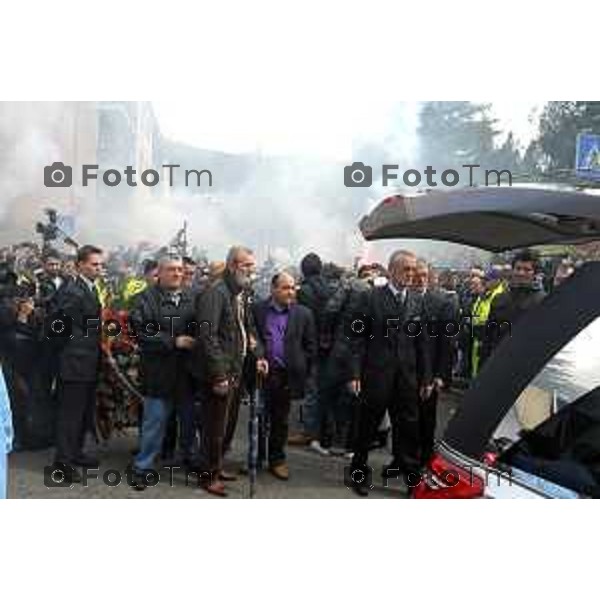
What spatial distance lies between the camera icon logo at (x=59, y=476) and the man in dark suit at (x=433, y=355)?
194 centimetres

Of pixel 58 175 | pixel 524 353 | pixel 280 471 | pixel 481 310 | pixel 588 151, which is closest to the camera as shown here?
pixel 524 353

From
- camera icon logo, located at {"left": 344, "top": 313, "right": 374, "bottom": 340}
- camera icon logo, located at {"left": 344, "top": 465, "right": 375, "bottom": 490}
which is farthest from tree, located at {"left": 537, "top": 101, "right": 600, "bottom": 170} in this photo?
camera icon logo, located at {"left": 344, "top": 465, "right": 375, "bottom": 490}

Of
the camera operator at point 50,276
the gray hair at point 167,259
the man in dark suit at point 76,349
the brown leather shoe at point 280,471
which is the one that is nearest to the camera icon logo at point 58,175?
the man in dark suit at point 76,349

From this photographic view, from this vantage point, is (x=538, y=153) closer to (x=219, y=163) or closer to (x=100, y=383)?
(x=219, y=163)

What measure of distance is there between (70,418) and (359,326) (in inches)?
66.4

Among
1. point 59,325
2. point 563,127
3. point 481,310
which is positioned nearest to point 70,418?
point 59,325

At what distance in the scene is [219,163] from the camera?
4148 millimetres

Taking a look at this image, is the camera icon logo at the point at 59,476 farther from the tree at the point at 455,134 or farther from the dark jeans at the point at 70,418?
the tree at the point at 455,134

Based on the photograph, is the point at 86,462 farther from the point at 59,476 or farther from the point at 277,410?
the point at 277,410

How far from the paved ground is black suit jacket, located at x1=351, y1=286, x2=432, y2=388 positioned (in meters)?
0.31

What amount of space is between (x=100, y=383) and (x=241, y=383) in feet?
2.78

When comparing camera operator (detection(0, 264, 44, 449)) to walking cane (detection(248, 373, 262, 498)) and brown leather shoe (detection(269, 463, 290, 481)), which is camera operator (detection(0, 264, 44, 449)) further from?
brown leather shoe (detection(269, 463, 290, 481))

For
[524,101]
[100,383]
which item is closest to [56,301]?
[100,383]

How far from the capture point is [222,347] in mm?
4332
